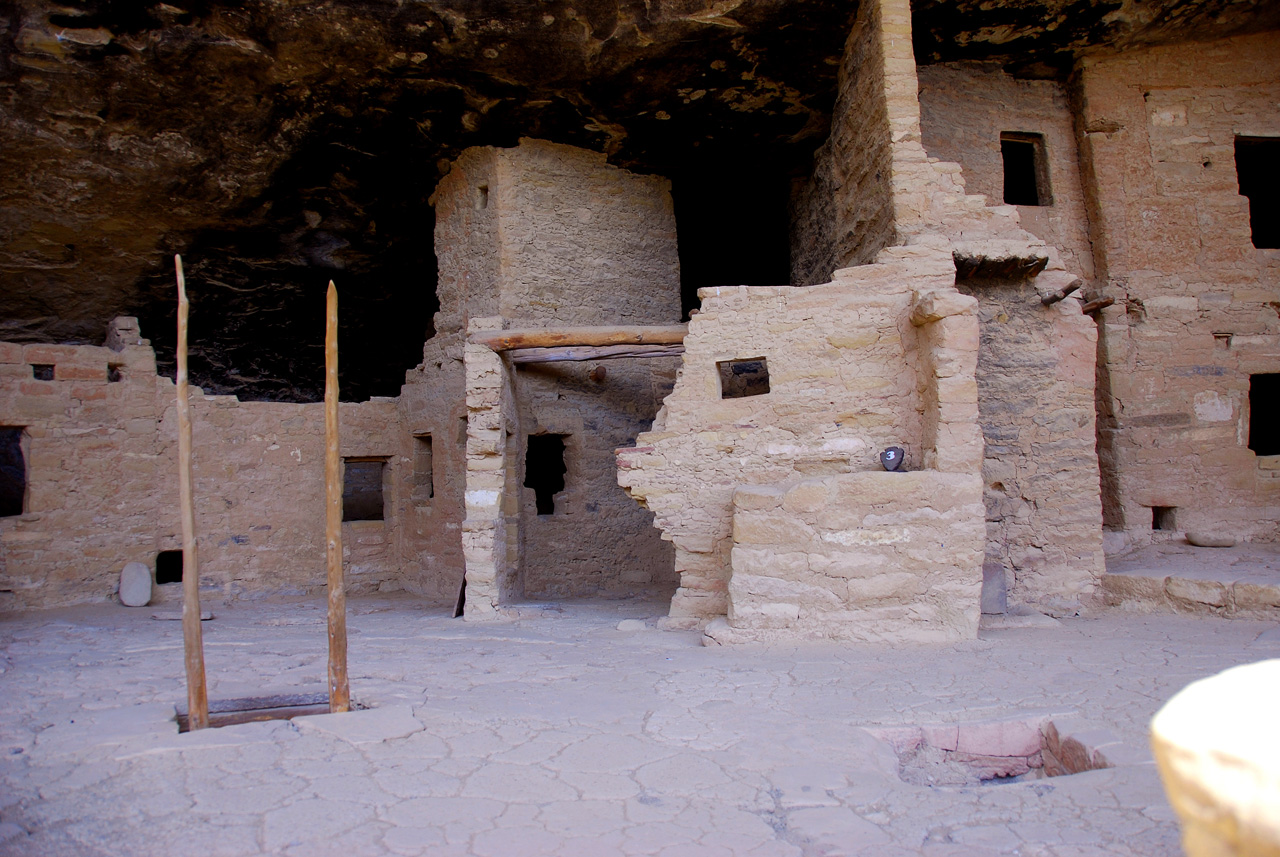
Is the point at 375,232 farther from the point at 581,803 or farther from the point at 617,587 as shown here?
the point at 581,803

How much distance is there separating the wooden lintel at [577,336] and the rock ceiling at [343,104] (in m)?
2.57

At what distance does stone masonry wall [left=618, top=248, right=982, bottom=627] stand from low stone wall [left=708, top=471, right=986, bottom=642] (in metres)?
0.61

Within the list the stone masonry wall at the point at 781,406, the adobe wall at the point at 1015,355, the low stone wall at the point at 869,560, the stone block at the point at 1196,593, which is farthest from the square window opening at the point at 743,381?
the stone block at the point at 1196,593

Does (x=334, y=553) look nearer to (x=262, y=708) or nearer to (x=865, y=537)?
(x=262, y=708)

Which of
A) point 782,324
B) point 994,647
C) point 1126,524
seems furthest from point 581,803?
point 1126,524

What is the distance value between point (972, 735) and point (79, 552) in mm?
8513

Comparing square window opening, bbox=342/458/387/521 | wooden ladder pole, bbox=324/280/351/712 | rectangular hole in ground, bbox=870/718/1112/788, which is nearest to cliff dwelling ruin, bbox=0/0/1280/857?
rectangular hole in ground, bbox=870/718/1112/788

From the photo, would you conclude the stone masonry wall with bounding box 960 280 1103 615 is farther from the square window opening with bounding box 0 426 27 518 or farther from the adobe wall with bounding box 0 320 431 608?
the square window opening with bounding box 0 426 27 518

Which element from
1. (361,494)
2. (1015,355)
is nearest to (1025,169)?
(1015,355)

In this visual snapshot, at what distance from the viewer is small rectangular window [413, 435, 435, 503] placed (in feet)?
31.9

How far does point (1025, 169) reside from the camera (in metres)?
9.89

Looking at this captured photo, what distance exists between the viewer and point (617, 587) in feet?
29.7

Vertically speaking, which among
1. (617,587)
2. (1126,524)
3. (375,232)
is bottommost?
(617,587)

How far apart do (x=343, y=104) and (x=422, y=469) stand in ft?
13.2
